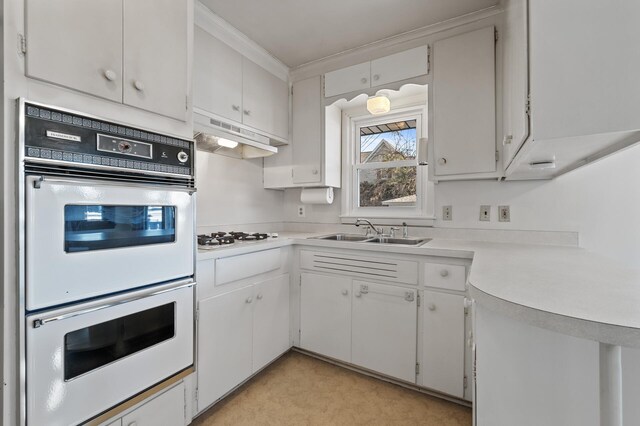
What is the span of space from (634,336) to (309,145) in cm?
229

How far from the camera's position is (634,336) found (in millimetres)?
528

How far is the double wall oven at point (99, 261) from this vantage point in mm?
936

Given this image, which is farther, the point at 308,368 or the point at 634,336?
the point at 308,368

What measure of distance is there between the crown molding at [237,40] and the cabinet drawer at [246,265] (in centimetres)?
149

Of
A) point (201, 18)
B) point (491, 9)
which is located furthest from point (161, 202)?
point (491, 9)

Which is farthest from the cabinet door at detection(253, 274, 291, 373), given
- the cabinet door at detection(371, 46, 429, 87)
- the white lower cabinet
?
the cabinet door at detection(371, 46, 429, 87)

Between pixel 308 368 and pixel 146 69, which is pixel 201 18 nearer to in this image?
pixel 146 69

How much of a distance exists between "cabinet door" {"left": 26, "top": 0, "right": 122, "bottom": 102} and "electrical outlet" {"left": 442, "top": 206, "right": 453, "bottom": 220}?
212 cm

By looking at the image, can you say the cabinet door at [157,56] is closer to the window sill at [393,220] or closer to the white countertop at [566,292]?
the white countertop at [566,292]

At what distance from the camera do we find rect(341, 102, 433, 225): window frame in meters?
2.43

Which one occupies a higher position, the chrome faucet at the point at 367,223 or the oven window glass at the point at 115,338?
the chrome faucet at the point at 367,223

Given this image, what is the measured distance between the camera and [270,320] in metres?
2.05

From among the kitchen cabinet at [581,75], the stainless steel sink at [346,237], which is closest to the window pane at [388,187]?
the stainless steel sink at [346,237]

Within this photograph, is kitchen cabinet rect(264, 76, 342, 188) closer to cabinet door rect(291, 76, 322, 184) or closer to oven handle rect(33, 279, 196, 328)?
cabinet door rect(291, 76, 322, 184)
